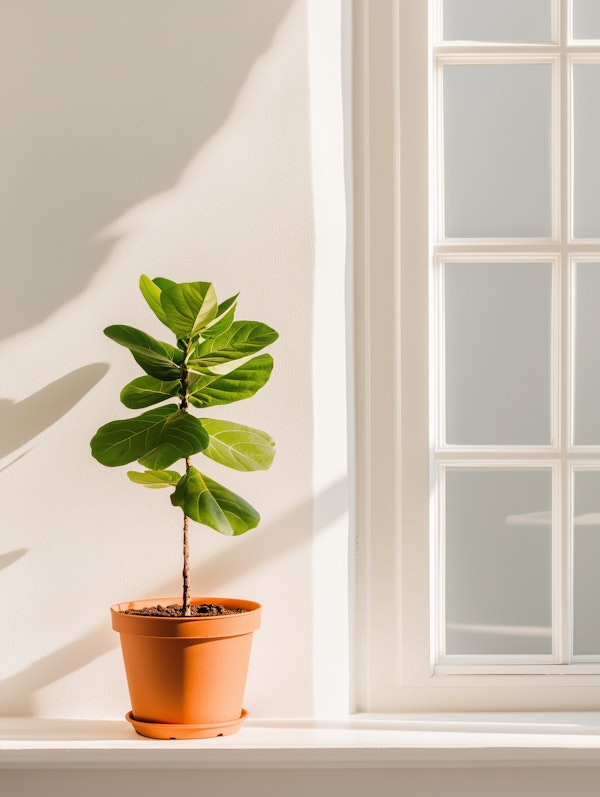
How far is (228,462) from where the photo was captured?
1473 mm

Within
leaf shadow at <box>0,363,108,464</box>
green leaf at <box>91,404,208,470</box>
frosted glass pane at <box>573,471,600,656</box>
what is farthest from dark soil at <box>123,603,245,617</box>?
frosted glass pane at <box>573,471,600,656</box>

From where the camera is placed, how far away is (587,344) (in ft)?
6.05

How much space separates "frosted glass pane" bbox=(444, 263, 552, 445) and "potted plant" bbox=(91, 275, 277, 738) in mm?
549

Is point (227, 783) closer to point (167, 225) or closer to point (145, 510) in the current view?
point (145, 510)

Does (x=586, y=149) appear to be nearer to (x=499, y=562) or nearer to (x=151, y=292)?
(x=499, y=562)

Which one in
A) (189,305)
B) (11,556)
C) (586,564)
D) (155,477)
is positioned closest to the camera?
(189,305)

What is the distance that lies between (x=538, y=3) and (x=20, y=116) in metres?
1.17

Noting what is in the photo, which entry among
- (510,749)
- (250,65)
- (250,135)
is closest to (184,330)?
(250,135)

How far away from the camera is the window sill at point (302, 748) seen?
1467 millimetres

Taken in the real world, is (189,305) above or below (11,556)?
above

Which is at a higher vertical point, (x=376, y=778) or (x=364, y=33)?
(x=364, y=33)

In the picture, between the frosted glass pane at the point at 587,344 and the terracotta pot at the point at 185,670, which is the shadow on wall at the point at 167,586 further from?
the frosted glass pane at the point at 587,344

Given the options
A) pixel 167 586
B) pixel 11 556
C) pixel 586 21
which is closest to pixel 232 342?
pixel 167 586

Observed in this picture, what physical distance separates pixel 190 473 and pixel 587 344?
963 millimetres
